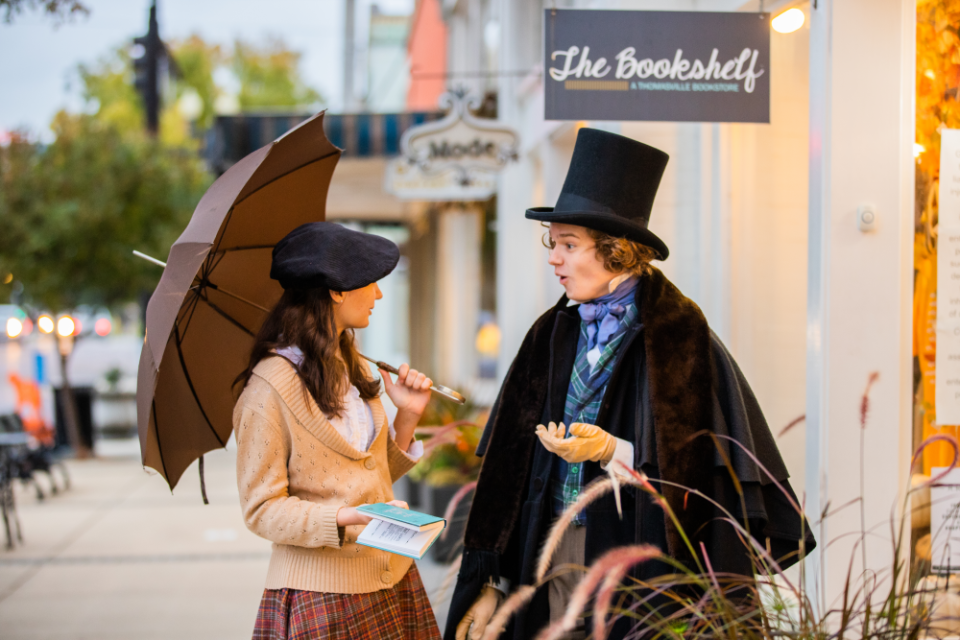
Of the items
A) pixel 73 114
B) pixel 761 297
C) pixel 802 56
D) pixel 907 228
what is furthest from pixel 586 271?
pixel 73 114

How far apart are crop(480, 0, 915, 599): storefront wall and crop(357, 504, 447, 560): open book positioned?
86cm

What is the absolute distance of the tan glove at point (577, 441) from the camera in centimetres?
208

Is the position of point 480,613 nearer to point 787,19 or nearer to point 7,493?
point 787,19

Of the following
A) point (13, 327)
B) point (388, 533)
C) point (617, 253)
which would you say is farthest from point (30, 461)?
point (617, 253)

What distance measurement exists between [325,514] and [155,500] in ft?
22.7

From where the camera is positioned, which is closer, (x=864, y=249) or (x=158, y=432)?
(x=158, y=432)

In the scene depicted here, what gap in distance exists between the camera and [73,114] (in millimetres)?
12391

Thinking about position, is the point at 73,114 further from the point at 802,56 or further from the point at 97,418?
the point at 802,56

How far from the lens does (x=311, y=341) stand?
90.1 inches

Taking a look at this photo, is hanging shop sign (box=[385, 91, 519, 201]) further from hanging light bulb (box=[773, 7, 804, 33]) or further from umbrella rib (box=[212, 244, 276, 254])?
umbrella rib (box=[212, 244, 276, 254])

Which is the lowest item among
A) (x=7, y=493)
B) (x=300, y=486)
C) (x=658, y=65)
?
(x=7, y=493)

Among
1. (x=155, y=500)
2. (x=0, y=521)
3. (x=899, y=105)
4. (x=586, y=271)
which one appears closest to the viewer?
(x=586, y=271)

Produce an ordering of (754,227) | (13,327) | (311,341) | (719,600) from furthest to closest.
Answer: (13,327), (754,227), (311,341), (719,600)

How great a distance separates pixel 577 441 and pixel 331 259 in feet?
2.55
